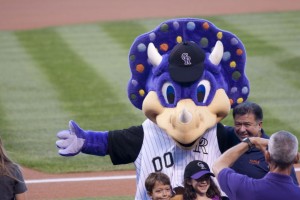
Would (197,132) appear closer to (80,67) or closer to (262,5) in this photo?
(80,67)

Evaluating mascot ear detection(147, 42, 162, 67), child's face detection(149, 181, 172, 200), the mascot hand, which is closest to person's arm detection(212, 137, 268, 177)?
child's face detection(149, 181, 172, 200)

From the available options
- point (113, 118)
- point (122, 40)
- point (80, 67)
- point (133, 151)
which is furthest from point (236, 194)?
point (122, 40)

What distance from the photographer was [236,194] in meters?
5.59

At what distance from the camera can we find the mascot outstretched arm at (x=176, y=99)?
6.70 meters

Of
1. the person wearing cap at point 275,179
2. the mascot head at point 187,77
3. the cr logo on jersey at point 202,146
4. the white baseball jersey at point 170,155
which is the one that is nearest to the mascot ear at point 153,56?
the mascot head at point 187,77

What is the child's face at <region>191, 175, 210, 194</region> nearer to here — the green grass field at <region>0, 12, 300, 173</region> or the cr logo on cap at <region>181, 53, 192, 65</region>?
the cr logo on cap at <region>181, 53, 192, 65</region>

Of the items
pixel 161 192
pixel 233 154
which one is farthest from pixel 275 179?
pixel 161 192

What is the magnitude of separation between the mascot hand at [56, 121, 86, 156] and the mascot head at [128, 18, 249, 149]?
0.53m

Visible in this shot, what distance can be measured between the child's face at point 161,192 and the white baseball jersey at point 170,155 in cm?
13

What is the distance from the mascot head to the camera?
6.62 m

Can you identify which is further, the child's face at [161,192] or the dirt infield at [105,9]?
the dirt infield at [105,9]

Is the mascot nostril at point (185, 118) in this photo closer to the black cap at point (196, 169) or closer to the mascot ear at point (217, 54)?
the black cap at point (196, 169)

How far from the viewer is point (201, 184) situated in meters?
6.56

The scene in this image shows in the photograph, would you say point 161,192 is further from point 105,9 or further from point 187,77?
point 105,9
